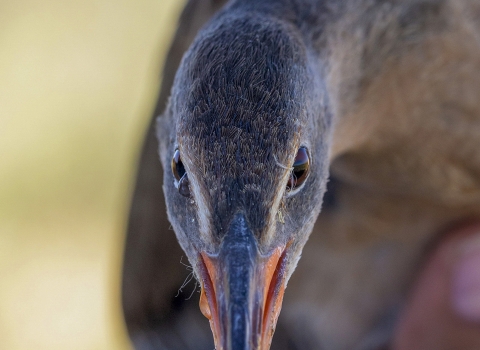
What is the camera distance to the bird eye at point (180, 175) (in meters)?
1.59

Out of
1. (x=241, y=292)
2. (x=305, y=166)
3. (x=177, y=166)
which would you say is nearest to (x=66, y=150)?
(x=177, y=166)

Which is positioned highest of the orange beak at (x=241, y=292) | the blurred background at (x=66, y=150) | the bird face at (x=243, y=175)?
the blurred background at (x=66, y=150)

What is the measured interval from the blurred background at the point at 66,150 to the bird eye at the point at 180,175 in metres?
3.16

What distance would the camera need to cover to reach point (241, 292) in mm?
1446

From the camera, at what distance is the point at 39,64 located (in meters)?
5.39

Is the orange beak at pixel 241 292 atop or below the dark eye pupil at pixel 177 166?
below

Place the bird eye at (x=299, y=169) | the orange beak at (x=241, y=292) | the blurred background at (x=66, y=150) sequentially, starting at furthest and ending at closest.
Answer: the blurred background at (x=66, y=150)
the bird eye at (x=299, y=169)
the orange beak at (x=241, y=292)

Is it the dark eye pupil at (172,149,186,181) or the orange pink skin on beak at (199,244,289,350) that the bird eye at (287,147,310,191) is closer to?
the orange pink skin on beak at (199,244,289,350)

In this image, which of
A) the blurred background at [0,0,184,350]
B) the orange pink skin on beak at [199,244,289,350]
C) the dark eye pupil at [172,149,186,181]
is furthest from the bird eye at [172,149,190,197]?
the blurred background at [0,0,184,350]

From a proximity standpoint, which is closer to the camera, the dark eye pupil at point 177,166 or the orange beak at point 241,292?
the orange beak at point 241,292

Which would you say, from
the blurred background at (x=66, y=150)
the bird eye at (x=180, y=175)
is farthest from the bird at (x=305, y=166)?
the blurred background at (x=66, y=150)

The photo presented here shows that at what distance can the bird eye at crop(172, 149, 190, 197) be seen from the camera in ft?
5.22

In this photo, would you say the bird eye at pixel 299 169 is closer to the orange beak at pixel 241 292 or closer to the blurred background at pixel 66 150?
the orange beak at pixel 241 292

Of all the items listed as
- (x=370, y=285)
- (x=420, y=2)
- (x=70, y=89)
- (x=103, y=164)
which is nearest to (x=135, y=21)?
(x=70, y=89)
